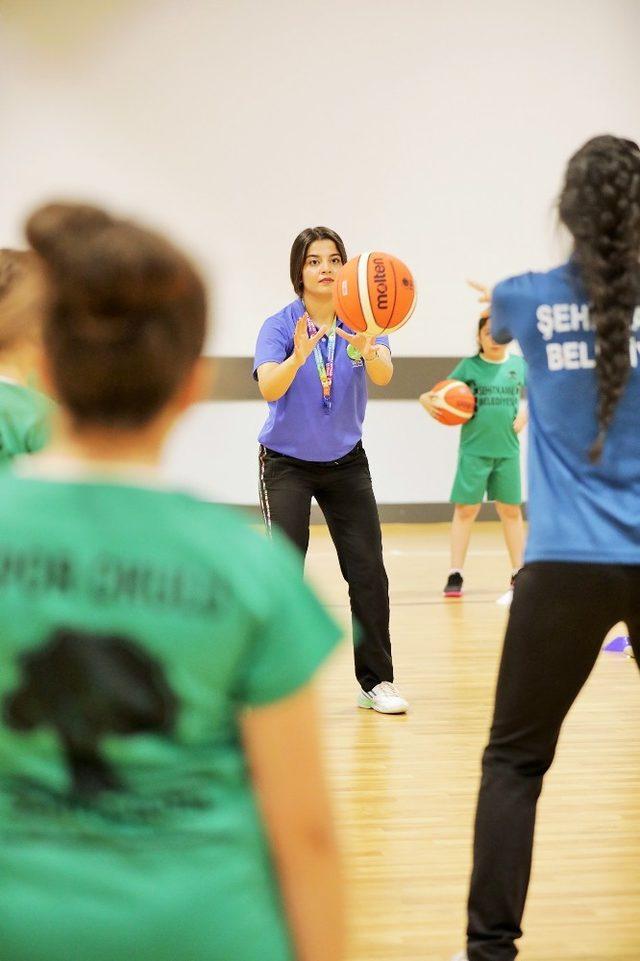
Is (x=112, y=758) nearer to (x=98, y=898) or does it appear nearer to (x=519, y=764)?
(x=98, y=898)

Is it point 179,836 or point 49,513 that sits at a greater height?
point 49,513

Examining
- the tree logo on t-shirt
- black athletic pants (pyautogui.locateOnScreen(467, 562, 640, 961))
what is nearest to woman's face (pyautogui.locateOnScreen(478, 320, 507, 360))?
black athletic pants (pyautogui.locateOnScreen(467, 562, 640, 961))

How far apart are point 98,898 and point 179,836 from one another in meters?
0.08

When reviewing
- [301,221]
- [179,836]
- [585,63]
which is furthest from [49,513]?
[585,63]

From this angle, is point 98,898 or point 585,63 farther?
point 585,63

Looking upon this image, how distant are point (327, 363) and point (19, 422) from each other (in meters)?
2.11

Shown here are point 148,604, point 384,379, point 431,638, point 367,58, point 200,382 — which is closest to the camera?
point 148,604

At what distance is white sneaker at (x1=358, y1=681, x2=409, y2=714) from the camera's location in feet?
14.6

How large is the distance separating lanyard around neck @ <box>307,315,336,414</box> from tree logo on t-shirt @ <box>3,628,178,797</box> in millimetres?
3397

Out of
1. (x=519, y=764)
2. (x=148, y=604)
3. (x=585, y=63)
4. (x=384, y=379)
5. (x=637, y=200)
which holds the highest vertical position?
(x=585, y=63)

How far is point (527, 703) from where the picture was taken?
7.09ft

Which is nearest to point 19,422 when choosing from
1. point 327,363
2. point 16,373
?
point 16,373

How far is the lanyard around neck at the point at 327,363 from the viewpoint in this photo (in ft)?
14.4

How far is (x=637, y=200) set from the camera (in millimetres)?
2143
